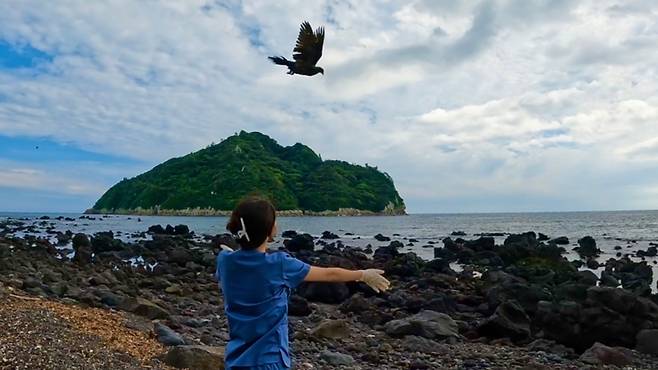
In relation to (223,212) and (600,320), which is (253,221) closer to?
(600,320)

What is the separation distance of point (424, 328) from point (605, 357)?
131 inches

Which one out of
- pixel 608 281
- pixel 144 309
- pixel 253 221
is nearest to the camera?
pixel 253 221

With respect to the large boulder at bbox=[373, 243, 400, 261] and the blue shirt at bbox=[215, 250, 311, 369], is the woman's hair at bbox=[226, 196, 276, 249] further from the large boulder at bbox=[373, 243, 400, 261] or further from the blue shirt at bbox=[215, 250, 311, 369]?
the large boulder at bbox=[373, 243, 400, 261]

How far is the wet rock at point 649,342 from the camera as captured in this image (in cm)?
1130

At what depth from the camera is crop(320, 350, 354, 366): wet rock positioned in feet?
30.8

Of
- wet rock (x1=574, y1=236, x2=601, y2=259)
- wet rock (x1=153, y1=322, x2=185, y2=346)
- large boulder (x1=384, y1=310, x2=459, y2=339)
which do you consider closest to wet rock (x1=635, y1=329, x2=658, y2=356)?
large boulder (x1=384, y1=310, x2=459, y2=339)

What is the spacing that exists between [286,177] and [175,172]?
2414 centimetres

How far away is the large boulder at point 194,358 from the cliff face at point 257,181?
94200 mm

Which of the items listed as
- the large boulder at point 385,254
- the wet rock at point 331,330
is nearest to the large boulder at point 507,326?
the wet rock at point 331,330

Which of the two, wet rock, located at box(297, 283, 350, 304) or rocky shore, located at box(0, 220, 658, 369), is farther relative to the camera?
wet rock, located at box(297, 283, 350, 304)

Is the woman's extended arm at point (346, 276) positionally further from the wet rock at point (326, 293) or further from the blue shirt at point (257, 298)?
the wet rock at point (326, 293)

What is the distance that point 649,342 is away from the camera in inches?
448

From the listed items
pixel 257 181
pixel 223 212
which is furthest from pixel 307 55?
pixel 223 212

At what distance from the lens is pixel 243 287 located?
155 inches
